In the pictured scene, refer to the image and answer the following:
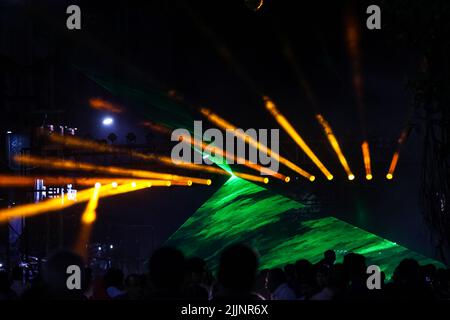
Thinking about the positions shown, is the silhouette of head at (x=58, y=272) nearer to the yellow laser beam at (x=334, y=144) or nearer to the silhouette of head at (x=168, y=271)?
the silhouette of head at (x=168, y=271)

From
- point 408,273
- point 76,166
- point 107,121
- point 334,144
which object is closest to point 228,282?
point 408,273

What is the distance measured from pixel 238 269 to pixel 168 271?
358 millimetres

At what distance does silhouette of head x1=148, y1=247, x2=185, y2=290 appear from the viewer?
135 inches

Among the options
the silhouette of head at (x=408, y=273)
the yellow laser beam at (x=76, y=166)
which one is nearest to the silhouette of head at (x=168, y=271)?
the silhouette of head at (x=408, y=273)

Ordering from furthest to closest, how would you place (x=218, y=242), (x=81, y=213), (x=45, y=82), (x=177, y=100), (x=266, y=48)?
(x=81, y=213), (x=45, y=82), (x=218, y=242), (x=177, y=100), (x=266, y=48)

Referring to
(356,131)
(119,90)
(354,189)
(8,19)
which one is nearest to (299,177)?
(356,131)

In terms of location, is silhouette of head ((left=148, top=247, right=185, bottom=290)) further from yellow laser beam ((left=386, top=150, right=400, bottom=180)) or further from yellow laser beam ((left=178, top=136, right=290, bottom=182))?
yellow laser beam ((left=178, top=136, right=290, bottom=182))

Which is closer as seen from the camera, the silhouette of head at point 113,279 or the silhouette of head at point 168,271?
the silhouette of head at point 168,271

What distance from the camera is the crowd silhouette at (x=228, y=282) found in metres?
3.43

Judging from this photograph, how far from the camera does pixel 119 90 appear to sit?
18.8 metres

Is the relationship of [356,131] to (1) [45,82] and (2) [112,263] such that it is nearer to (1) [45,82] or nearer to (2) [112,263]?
(1) [45,82]

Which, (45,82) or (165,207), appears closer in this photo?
(45,82)

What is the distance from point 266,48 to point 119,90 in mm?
5598

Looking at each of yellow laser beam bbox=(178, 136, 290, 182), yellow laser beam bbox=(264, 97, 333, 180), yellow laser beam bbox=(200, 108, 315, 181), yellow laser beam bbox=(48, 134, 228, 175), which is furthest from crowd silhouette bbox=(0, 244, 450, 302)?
yellow laser beam bbox=(48, 134, 228, 175)
